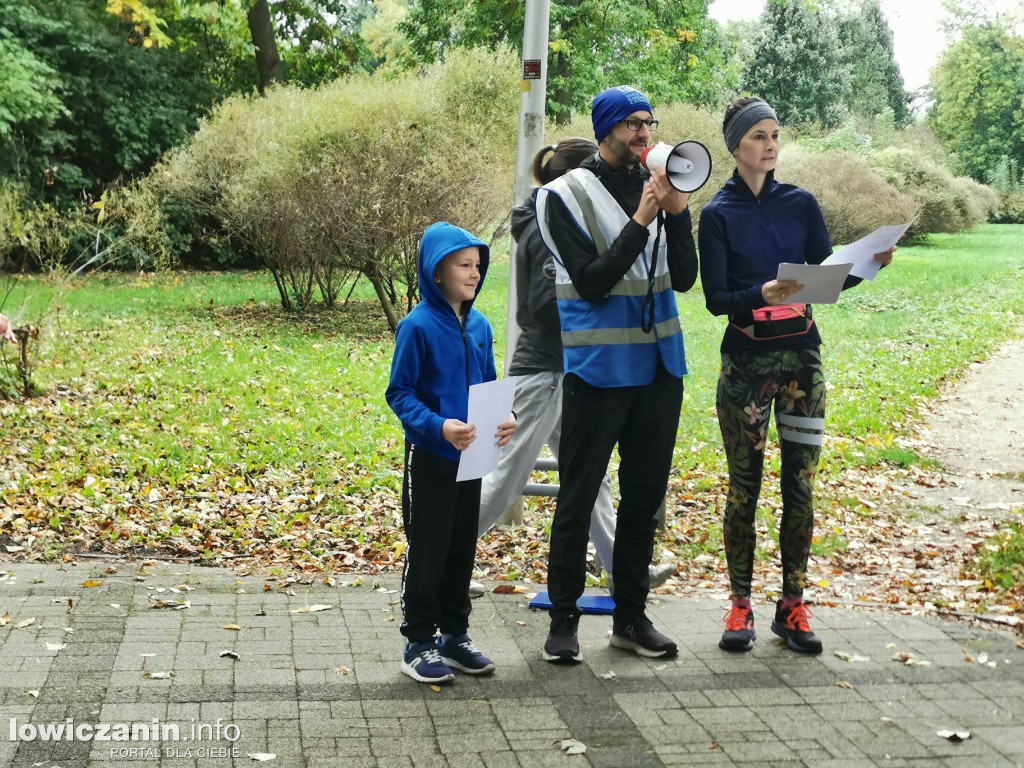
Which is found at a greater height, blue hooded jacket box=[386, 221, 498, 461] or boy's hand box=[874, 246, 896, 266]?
boy's hand box=[874, 246, 896, 266]

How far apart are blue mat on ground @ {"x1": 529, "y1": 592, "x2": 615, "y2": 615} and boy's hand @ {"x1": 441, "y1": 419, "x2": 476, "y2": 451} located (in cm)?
141

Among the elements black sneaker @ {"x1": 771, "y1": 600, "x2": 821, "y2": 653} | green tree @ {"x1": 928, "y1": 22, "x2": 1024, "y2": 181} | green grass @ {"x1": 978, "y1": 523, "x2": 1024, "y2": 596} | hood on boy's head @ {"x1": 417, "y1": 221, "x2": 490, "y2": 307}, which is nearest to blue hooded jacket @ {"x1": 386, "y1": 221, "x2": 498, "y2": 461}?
hood on boy's head @ {"x1": 417, "y1": 221, "x2": 490, "y2": 307}

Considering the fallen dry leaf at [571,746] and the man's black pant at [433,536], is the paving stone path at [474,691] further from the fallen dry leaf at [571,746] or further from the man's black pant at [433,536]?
the man's black pant at [433,536]

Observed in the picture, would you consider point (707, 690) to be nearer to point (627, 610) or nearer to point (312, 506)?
point (627, 610)

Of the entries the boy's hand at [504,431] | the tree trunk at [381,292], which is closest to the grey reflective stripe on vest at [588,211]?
the boy's hand at [504,431]

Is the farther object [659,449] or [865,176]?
[865,176]

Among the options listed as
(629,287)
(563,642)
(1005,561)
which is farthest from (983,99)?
(563,642)

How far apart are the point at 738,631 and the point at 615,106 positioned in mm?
2260

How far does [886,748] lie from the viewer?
4.07 m

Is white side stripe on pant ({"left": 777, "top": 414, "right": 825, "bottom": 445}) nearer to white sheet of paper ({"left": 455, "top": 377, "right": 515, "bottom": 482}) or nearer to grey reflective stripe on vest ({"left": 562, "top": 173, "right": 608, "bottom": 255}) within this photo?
grey reflective stripe on vest ({"left": 562, "top": 173, "right": 608, "bottom": 255})

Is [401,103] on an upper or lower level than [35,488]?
upper

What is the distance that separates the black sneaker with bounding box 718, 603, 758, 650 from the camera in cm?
505

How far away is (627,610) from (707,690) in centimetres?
55

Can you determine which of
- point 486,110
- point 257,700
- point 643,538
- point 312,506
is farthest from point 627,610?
point 486,110
